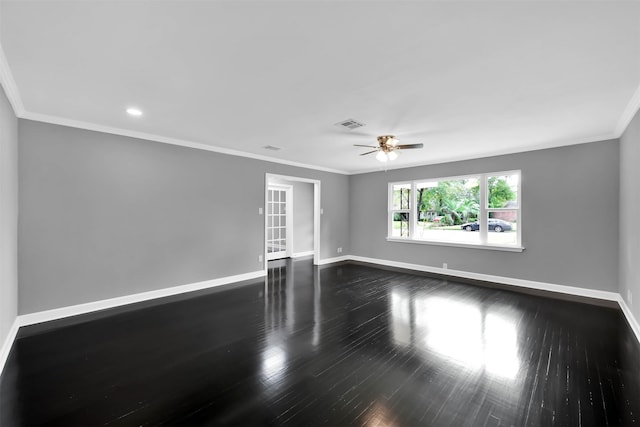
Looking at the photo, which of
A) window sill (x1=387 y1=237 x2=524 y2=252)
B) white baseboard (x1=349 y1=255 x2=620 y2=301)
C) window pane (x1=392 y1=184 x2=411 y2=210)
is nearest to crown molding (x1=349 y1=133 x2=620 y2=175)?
window pane (x1=392 y1=184 x2=411 y2=210)

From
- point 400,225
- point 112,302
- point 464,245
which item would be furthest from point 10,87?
point 464,245

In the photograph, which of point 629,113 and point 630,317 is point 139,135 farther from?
point 630,317

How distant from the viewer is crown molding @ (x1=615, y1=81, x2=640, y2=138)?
9.03 feet

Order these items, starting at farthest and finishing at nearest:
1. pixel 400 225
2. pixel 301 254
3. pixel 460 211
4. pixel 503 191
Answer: pixel 301 254 → pixel 400 225 → pixel 460 211 → pixel 503 191

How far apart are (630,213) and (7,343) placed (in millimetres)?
6992

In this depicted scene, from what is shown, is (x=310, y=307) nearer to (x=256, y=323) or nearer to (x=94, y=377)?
(x=256, y=323)

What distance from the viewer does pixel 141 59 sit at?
2.09 m

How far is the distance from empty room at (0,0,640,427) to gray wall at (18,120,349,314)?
0.03 metres

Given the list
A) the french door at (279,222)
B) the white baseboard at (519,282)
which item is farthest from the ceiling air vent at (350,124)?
the french door at (279,222)

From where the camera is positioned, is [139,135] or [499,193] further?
[499,193]

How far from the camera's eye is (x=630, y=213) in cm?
337

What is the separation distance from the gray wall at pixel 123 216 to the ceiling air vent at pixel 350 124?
2.53m

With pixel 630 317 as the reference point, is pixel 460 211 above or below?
above

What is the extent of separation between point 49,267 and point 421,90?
4.74 meters
